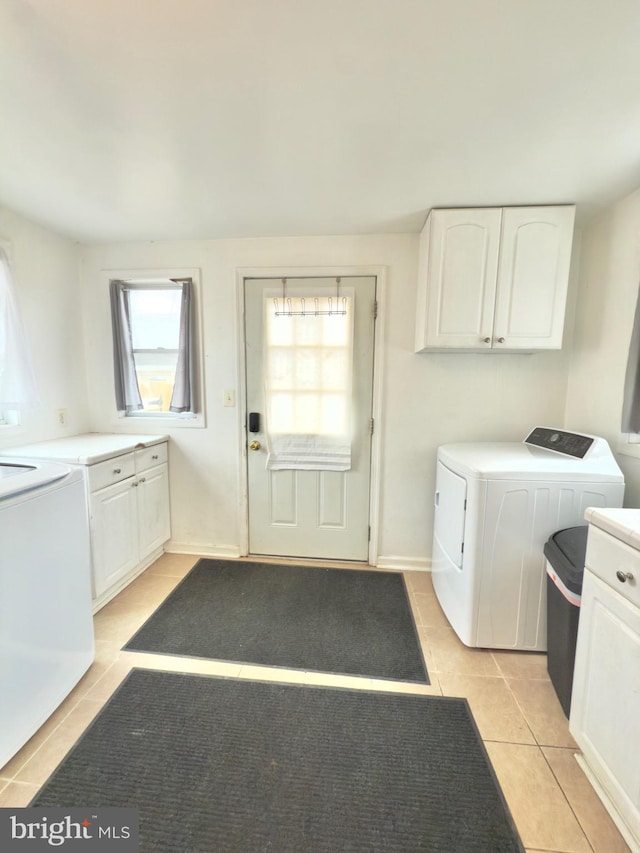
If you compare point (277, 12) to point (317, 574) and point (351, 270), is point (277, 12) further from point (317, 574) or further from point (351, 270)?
point (317, 574)

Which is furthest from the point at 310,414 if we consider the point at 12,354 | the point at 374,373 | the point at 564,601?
the point at 12,354

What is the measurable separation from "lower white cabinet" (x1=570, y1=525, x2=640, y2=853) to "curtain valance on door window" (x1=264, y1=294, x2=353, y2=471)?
1486mm

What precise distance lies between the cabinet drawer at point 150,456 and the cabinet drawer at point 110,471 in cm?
6

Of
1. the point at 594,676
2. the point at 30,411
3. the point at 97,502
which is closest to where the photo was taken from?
the point at 594,676

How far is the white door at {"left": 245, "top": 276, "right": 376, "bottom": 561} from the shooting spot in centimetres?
226

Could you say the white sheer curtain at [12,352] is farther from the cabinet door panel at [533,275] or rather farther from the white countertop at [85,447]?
the cabinet door panel at [533,275]

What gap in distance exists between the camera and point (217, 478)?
2.52 m

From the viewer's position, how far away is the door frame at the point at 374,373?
7.32 ft

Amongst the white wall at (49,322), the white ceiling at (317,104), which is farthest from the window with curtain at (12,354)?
the white ceiling at (317,104)

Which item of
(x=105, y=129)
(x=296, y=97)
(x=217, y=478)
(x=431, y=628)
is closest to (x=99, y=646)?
(x=217, y=478)

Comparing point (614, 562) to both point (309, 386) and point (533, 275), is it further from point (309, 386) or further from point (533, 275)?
point (309, 386)

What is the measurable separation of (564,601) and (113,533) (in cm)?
233

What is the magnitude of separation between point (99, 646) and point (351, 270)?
260 centimetres

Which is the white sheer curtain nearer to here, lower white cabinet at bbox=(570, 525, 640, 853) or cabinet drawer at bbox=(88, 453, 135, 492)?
cabinet drawer at bbox=(88, 453, 135, 492)
